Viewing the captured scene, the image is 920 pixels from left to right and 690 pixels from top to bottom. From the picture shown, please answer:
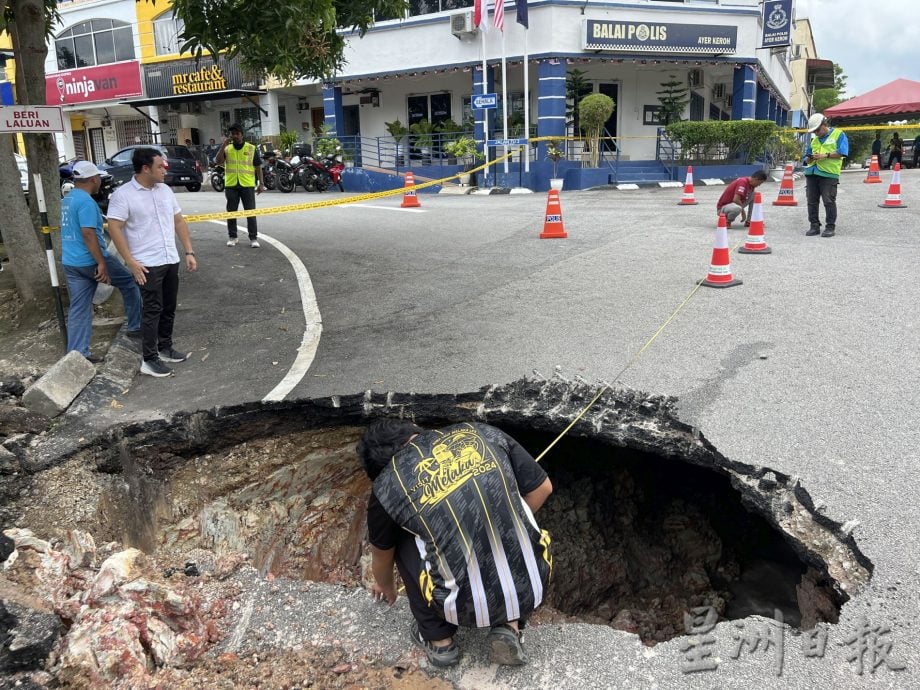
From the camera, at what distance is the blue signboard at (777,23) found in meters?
20.9

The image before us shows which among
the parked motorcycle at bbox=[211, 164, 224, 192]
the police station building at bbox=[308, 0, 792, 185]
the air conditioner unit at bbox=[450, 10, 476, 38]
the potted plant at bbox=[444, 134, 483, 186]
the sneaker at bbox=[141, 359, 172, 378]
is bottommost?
the sneaker at bbox=[141, 359, 172, 378]

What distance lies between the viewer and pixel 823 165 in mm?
9547

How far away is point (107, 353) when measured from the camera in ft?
19.2

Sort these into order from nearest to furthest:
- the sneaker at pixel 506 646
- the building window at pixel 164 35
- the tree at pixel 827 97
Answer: the sneaker at pixel 506 646 → the building window at pixel 164 35 → the tree at pixel 827 97

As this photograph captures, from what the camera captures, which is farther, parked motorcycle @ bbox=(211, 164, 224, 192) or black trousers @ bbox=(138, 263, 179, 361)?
parked motorcycle @ bbox=(211, 164, 224, 192)

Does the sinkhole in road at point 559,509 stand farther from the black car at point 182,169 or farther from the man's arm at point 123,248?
the black car at point 182,169

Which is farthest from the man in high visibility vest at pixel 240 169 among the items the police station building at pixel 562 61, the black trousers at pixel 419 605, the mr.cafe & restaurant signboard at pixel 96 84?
the mr.cafe & restaurant signboard at pixel 96 84

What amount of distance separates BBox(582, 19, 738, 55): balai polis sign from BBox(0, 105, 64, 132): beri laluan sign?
56.6 feet

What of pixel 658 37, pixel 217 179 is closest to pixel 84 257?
pixel 217 179

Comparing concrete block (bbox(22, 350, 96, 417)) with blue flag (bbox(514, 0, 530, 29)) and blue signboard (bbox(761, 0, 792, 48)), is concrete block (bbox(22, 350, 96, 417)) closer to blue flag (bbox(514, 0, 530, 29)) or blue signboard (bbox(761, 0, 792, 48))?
blue flag (bbox(514, 0, 530, 29))

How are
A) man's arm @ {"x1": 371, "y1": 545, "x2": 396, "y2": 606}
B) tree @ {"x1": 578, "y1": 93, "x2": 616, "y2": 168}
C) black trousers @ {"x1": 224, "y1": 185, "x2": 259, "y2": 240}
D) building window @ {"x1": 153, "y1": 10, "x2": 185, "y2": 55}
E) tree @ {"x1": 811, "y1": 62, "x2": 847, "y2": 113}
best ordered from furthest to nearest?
1. tree @ {"x1": 811, "y1": 62, "x2": 847, "y2": 113}
2. building window @ {"x1": 153, "y1": 10, "x2": 185, "y2": 55}
3. tree @ {"x1": 578, "y1": 93, "x2": 616, "y2": 168}
4. black trousers @ {"x1": 224, "y1": 185, "x2": 259, "y2": 240}
5. man's arm @ {"x1": 371, "y1": 545, "x2": 396, "y2": 606}

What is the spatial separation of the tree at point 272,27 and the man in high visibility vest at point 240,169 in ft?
9.10

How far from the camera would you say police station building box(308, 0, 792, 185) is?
2044 cm

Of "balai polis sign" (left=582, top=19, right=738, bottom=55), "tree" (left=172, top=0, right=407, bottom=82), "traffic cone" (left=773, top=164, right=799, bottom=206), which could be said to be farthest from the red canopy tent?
"tree" (left=172, top=0, right=407, bottom=82)
